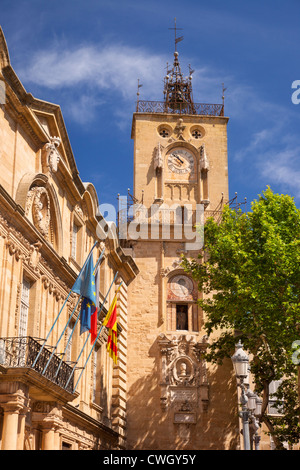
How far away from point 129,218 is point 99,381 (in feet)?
32.9

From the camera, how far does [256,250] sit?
29.4 meters

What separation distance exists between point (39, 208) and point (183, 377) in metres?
14.3

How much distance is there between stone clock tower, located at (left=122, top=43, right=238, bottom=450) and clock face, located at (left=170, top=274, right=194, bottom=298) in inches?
2.1

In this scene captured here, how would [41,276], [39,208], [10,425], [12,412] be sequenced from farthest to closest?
[41,276]
[39,208]
[12,412]
[10,425]

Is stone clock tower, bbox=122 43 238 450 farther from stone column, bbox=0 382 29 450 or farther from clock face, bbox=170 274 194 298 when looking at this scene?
stone column, bbox=0 382 29 450

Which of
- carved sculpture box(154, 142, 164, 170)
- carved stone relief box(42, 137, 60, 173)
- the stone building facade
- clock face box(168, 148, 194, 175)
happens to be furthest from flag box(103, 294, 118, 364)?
clock face box(168, 148, 194, 175)

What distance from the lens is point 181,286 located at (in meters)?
36.2

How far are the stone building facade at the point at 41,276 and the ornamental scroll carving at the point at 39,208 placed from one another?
4cm

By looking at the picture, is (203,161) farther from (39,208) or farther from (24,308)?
(24,308)

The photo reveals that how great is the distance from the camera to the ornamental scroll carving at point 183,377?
3356cm

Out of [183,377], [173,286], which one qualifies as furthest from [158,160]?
[183,377]

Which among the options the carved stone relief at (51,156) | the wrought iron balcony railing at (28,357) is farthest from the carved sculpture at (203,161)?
the wrought iron balcony railing at (28,357)

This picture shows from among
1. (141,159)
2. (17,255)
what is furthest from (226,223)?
(17,255)

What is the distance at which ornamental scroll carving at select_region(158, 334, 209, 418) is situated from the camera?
3356cm
